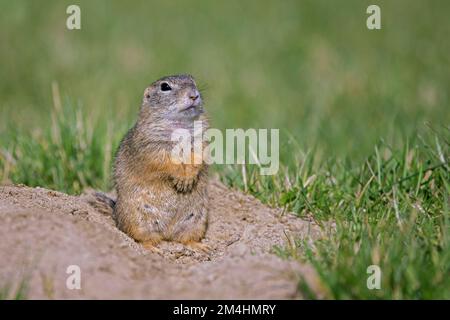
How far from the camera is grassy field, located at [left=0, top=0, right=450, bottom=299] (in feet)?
14.3

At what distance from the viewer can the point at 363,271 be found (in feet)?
12.3

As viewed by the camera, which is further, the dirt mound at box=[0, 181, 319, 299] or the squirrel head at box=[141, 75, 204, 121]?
the squirrel head at box=[141, 75, 204, 121]

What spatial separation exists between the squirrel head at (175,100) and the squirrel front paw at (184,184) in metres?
0.48

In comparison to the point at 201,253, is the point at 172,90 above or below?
above

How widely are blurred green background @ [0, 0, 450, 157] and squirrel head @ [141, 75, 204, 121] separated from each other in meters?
2.81

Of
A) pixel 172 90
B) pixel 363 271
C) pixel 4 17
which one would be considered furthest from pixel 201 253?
pixel 4 17

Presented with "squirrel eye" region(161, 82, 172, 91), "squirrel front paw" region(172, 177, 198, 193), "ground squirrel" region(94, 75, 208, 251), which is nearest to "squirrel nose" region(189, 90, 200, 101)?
"ground squirrel" region(94, 75, 208, 251)

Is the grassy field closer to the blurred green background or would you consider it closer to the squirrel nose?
the blurred green background

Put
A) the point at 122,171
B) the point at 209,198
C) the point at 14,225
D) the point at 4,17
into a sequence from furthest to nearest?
the point at 4,17 < the point at 209,198 < the point at 122,171 < the point at 14,225

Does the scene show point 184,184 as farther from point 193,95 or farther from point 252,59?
point 252,59

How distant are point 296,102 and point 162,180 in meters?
5.10

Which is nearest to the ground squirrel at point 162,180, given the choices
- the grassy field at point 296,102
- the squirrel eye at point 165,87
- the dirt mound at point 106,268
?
the squirrel eye at point 165,87
